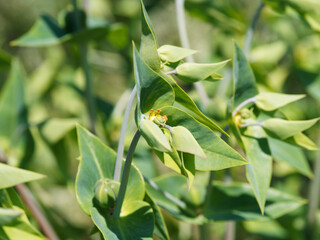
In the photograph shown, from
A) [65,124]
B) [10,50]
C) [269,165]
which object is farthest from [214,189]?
[10,50]

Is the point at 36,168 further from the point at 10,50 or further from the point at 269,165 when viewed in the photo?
the point at 10,50

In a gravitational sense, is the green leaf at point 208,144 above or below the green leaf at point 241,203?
above

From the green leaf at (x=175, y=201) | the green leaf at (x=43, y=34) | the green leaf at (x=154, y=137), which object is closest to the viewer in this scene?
the green leaf at (x=154, y=137)

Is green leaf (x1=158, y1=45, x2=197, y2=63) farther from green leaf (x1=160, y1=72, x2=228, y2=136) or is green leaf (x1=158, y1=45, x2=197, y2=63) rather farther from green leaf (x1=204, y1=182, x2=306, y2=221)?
green leaf (x1=204, y1=182, x2=306, y2=221)

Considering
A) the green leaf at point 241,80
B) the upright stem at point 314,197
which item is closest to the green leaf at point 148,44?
the green leaf at point 241,80

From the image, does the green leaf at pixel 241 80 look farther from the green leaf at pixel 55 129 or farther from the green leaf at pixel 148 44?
the green leaf at pixel 55 129

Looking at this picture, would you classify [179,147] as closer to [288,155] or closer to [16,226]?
[16,226]

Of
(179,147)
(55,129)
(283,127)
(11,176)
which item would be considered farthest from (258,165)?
(55,129)
